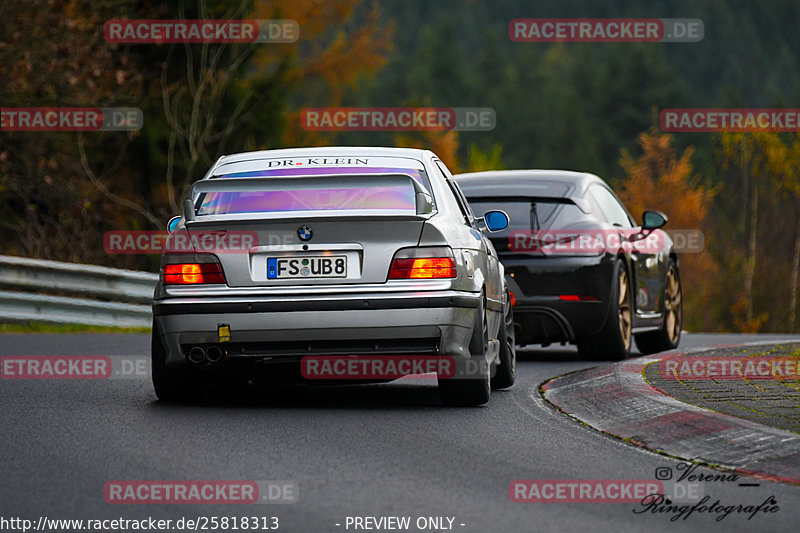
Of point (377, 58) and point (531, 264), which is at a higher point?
point (377, 58)

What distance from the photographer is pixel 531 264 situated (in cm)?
1206

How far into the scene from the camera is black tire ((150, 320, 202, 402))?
8445 mm

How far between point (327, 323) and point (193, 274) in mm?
846

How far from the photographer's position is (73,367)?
1132cm

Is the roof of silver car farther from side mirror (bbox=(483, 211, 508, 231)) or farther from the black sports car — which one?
the black sports car

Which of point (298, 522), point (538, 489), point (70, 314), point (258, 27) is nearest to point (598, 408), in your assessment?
point (538, 489)

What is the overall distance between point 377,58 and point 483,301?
28.3 metres

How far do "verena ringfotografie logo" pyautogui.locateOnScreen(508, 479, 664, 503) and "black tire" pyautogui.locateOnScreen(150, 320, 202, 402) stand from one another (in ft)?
10.4

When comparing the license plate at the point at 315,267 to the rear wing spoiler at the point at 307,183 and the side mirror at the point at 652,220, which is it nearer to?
the rear wing spoiler at the point at 307,183

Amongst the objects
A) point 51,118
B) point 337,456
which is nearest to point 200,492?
point 337,456

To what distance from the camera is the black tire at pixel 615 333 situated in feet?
39.8

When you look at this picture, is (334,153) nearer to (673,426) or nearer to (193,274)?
(193,274)

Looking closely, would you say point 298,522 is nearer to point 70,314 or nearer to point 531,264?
point 531,264

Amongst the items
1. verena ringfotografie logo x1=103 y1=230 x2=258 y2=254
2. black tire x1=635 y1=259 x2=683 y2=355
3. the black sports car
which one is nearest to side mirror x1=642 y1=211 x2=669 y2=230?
the black sports car
